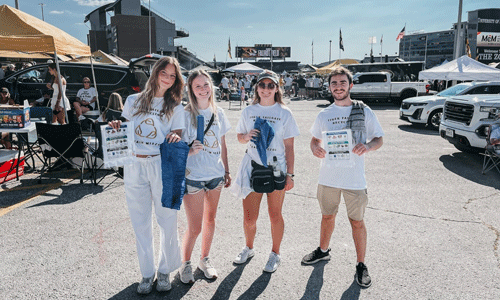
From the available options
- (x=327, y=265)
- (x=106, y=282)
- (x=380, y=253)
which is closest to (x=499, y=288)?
(x=380, y=253)

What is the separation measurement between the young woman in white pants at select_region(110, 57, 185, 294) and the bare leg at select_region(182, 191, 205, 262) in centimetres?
13

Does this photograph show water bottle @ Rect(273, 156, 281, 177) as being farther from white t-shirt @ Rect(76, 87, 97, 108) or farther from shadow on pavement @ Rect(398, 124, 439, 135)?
shadow on pavement @ Rect(398, 124, 439, 135)

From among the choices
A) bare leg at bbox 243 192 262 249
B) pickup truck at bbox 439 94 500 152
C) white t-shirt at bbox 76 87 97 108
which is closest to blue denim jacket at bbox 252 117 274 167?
bare leg at bbox 243 192 262 249

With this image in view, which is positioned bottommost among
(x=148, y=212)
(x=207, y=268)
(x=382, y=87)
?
(x=207, y=268)

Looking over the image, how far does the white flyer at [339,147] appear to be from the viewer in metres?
2.73

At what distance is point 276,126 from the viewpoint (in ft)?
9.77

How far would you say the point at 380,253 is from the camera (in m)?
3.53

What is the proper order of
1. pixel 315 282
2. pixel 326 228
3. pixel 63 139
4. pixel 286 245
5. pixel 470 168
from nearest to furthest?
pixel 315 282 < pixel 326 228 < pixel 286 245 < pixel 63 139 < pixel 470 168

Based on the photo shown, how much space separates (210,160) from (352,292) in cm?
156

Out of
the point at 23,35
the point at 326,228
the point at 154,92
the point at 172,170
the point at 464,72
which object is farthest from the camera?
the point at 464,72

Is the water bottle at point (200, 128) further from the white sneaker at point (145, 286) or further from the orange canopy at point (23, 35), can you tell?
the orange canopy at point (23, 35)

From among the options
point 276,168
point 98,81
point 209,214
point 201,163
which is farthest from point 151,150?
point 98,81

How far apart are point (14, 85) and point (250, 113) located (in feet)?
38.6

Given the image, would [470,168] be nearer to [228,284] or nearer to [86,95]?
[228,284]
